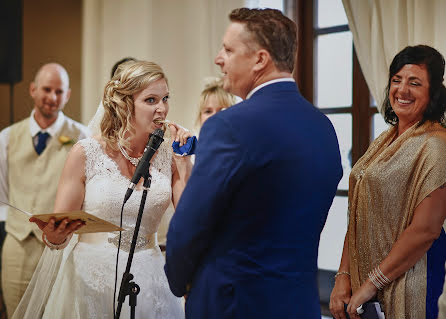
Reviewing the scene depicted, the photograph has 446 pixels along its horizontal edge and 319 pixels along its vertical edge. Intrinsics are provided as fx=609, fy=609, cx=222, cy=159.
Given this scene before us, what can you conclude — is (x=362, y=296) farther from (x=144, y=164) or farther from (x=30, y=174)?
(x=30, y=174)

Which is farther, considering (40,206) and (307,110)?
(40,206)

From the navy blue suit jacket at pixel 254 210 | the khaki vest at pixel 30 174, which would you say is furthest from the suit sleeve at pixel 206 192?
the khaki vest at pixel 30 174

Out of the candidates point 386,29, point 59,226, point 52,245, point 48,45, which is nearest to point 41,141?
point 48,45

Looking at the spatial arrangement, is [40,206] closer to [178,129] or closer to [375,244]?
[178,129]

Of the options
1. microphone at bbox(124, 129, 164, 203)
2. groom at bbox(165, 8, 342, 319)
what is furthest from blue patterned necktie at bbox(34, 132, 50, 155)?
groom at bbox(165, 8, 342, 319)

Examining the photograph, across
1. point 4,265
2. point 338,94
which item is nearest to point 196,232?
point 338,94

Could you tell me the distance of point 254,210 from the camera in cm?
165

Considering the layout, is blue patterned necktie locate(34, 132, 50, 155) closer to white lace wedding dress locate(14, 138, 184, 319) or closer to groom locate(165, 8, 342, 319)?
white lace wedding dress locate(14, 138, 184, 319)

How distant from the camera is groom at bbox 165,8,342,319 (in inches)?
63.7

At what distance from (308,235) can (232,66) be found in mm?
532

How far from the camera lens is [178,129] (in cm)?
256

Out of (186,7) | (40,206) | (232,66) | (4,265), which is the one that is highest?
(186,7)

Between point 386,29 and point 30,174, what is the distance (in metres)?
2.59

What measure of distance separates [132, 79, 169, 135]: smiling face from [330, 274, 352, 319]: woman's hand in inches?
39.4
